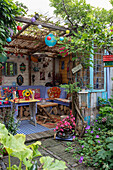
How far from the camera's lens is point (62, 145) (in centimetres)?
375

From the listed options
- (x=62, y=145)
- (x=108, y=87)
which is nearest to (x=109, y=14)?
(x=108, y=87)

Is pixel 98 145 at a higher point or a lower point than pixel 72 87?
lower

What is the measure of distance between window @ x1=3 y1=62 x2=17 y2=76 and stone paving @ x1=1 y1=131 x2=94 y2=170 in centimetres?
558

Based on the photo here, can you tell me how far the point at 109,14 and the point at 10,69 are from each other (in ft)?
20.0

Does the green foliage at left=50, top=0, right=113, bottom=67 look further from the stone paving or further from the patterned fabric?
the patterned fabric

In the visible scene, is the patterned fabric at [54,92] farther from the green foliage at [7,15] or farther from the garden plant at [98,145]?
the green foliage at [7,15]

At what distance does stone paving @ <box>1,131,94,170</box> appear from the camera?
111 inches

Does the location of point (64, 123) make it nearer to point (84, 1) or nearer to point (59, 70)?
point (84, 1)

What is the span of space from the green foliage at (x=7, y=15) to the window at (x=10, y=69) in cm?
521

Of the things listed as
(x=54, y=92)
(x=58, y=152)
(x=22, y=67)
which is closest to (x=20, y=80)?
(x=22, y=67)

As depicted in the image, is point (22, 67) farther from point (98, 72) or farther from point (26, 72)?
point (98, 72)

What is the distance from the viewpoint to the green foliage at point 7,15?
3.38 meters

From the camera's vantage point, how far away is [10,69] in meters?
8.89

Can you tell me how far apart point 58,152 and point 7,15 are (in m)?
3.17
